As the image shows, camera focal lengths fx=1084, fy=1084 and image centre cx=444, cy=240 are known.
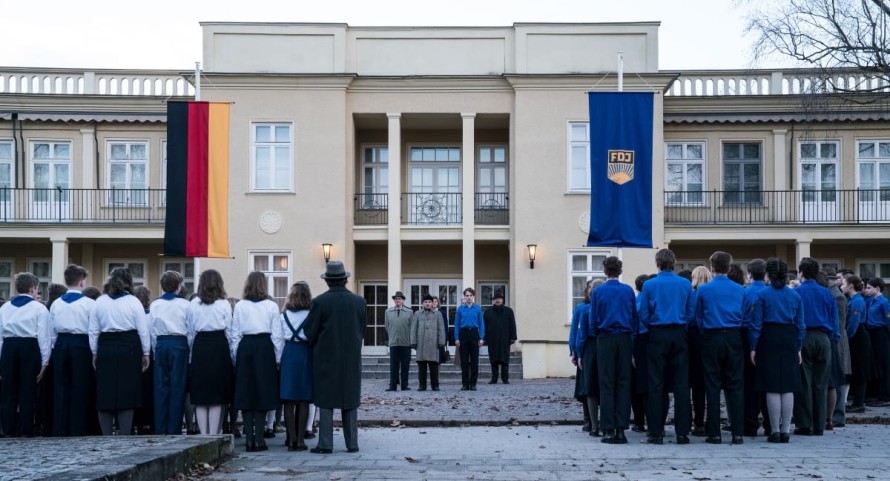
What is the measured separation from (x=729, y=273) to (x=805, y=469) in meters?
2.84

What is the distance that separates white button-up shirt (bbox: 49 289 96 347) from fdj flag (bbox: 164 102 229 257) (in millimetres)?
7938

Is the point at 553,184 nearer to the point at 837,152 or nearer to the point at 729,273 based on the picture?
the point at 837,152

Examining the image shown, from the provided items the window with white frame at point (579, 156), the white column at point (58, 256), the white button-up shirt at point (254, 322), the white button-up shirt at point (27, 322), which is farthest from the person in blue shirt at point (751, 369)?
the white column at point (58, 256)

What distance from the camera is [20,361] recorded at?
1109 cm

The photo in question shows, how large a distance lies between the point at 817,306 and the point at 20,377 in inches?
334

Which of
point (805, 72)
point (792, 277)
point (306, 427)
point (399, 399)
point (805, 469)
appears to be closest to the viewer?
point (805, 469)

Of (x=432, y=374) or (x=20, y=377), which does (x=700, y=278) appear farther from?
(x=432, y=374)

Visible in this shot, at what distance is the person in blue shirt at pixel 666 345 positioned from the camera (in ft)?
36.1

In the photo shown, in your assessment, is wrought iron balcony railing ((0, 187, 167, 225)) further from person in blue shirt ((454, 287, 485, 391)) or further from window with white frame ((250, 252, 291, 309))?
person in blue shirt ((454, 287, 485, 391))

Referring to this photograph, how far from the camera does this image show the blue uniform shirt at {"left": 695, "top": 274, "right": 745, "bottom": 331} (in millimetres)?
10992

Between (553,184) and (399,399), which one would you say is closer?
(399,399)

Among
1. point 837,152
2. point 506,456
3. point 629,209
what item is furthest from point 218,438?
point 837,152

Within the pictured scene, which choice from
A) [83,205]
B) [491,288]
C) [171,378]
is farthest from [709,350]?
[83,205]

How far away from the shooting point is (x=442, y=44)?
88.7 feet
